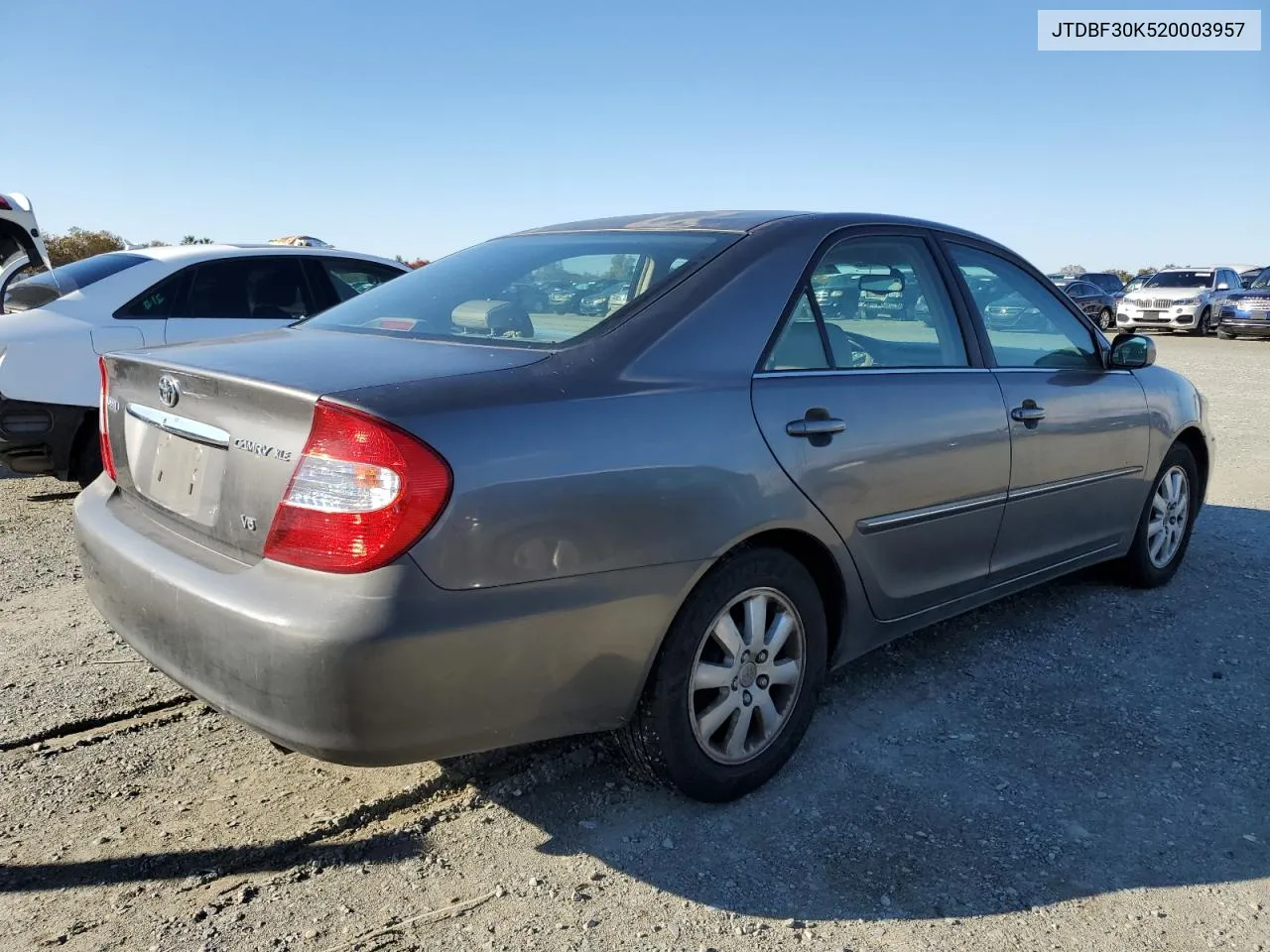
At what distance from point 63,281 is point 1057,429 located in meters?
5.47

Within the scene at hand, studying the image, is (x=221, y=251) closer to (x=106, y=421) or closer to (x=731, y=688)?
(x=106, y=421)

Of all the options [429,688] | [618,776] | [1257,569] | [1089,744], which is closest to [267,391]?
[429,688]

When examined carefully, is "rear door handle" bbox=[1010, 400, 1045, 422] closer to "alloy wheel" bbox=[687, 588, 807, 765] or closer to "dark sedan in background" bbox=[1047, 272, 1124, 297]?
"alloy wheel" bbox=[687, 588, 807, 765]

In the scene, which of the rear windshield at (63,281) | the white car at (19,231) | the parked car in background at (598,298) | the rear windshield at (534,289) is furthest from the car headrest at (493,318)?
the white car at (19,231)

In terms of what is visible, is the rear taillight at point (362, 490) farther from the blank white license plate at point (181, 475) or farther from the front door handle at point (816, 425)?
the front door handle at point (816, 425)

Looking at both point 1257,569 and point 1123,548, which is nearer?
point 1123,548

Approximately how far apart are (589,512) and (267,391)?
0.76 meters

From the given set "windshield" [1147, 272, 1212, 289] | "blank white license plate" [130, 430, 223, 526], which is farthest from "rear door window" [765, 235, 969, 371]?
"windshield" [1147, 272, 1212, 289]

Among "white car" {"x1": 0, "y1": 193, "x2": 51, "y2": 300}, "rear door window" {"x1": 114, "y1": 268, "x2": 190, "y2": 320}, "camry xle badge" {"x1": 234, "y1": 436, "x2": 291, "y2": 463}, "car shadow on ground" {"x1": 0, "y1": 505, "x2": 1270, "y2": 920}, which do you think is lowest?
"car shadow on ground" {"x1": 0, "y1": 505, "x2": 1270, "y2": 920}

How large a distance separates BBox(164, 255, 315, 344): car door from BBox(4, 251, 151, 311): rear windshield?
0.37m

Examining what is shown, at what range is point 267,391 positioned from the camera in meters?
2.27

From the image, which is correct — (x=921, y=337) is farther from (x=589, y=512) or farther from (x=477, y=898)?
(x=477, y=898)

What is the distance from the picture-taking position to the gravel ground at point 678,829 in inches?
90.8

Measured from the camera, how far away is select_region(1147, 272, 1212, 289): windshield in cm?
2506
